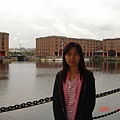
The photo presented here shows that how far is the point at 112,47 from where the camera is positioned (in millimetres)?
88438

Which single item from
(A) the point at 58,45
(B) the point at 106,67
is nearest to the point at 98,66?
(B) the point at 106,67

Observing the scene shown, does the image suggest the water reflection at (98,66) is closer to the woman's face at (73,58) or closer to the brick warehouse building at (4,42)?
the brick warehouse building at (4,42)

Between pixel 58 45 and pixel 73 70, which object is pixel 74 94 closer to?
pixel 73 70

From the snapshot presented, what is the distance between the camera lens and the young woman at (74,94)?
6.46 ft

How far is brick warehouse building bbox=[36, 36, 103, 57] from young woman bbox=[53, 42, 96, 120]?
79.8 m

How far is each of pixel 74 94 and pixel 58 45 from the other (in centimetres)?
8738

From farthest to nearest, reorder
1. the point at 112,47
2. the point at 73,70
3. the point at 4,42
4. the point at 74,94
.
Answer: the point at 112,47 < the point at 4,42 < the point at 73,70 < the point at 74,94

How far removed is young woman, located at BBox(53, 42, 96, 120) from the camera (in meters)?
1.97

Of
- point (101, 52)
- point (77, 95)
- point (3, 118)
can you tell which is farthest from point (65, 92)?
point (101, 52)

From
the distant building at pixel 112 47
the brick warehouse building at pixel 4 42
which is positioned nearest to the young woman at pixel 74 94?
the brick warehouse building at pixel 4 42

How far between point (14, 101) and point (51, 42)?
7756 cm

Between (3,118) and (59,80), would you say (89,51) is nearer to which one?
(3,118)

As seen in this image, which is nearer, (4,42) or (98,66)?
(98,66)

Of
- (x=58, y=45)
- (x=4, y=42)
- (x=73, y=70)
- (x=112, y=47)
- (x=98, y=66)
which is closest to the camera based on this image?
(x=73, y=70)
